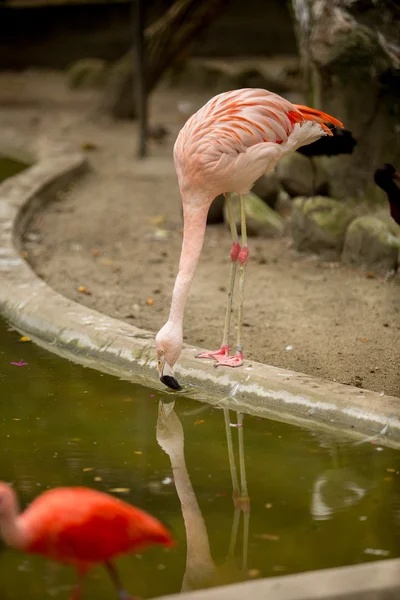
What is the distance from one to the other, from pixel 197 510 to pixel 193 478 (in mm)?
260

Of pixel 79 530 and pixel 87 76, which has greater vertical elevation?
pixel 79 530

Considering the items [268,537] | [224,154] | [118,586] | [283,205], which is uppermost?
[224,154]

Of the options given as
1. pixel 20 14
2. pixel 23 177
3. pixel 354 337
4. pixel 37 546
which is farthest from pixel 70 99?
pixel 37 546

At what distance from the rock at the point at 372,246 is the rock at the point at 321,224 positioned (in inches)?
4.1

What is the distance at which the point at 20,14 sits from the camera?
15648 millimetres

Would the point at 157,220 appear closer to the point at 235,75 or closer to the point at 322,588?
the point at 322,588

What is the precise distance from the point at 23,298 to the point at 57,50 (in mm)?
11464

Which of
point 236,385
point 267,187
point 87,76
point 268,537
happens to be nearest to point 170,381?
point 236,385

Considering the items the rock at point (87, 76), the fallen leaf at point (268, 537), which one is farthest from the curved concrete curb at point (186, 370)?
the rock at point (87, 76)

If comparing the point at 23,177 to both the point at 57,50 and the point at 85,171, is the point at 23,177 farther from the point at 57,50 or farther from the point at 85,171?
the point at 57,50

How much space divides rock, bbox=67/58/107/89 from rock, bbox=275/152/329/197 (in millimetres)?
7679

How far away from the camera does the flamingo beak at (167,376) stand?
4012 millimetres

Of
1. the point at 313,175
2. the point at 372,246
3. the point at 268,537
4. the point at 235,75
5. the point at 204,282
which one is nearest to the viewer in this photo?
the point at 268,537

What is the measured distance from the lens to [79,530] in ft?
8.17
